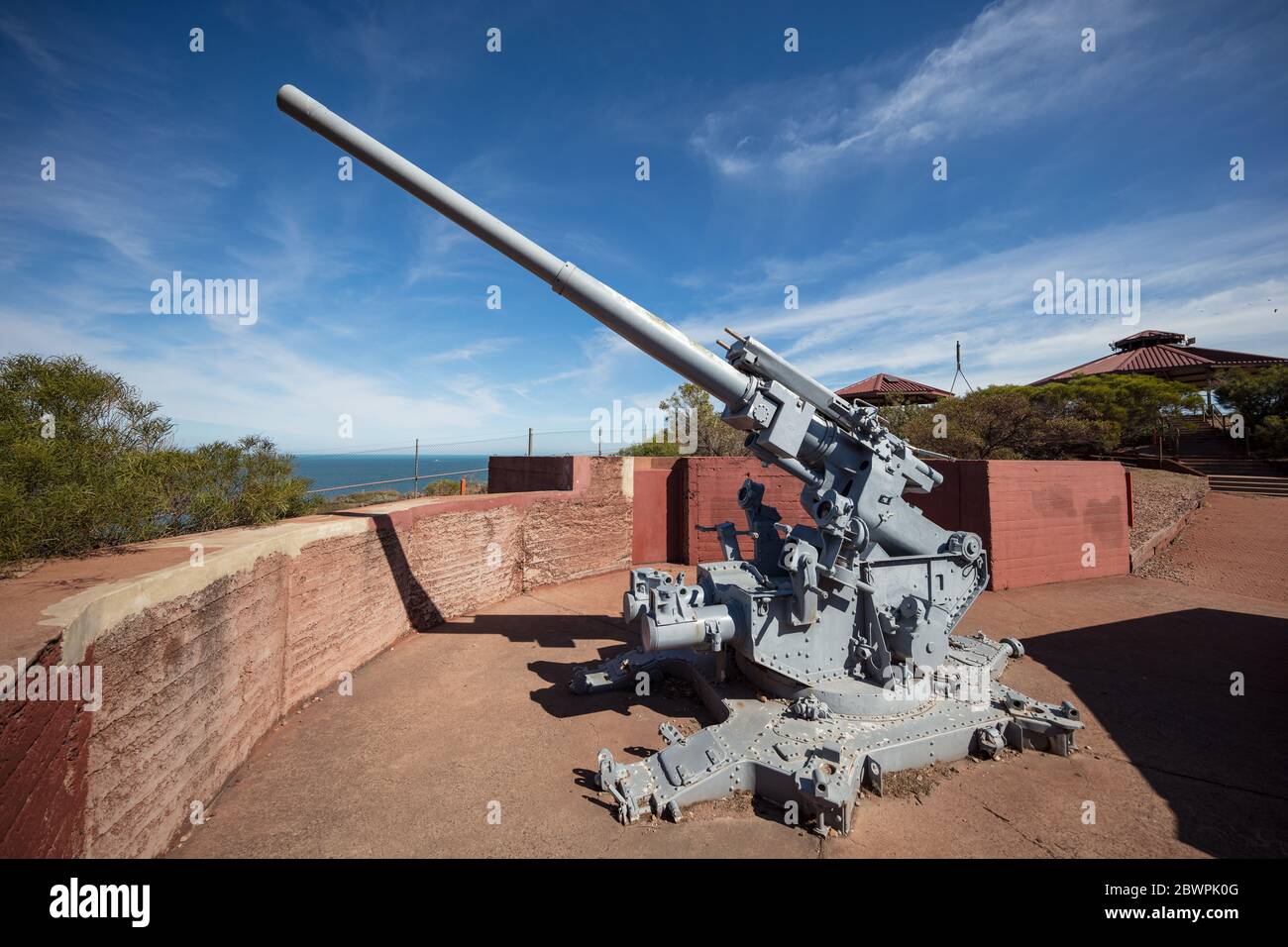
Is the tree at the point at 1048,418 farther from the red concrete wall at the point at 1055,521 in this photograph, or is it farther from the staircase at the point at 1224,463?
the red concrete wall at the point at 1055,521

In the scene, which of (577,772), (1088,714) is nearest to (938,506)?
(1088,714)

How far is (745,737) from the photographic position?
4.17 m

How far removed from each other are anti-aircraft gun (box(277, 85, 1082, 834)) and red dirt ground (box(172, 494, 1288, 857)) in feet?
1.05

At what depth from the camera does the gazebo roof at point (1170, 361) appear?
2305 cm

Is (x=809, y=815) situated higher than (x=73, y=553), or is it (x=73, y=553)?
(x=73, y=553)

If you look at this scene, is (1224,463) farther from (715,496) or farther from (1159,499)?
(715,496)

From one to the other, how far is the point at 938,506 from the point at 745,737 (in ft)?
25.5

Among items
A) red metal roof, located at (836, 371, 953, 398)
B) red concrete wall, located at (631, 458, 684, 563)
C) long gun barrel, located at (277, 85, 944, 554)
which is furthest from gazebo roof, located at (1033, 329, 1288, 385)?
long gun barrel, located at (277, 85, 944, 554)

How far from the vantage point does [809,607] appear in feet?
Result: 15.0

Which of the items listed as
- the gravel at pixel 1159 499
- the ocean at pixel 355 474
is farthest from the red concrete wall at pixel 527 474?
the gravel at pixel 1159 499

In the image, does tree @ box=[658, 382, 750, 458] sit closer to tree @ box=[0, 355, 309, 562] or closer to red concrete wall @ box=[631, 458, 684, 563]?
red concrete wall @ box=[631, 458, 684, 563]

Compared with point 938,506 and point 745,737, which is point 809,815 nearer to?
point 745,737

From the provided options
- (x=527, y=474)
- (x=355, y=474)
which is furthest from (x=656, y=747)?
(x=355, y=474)
